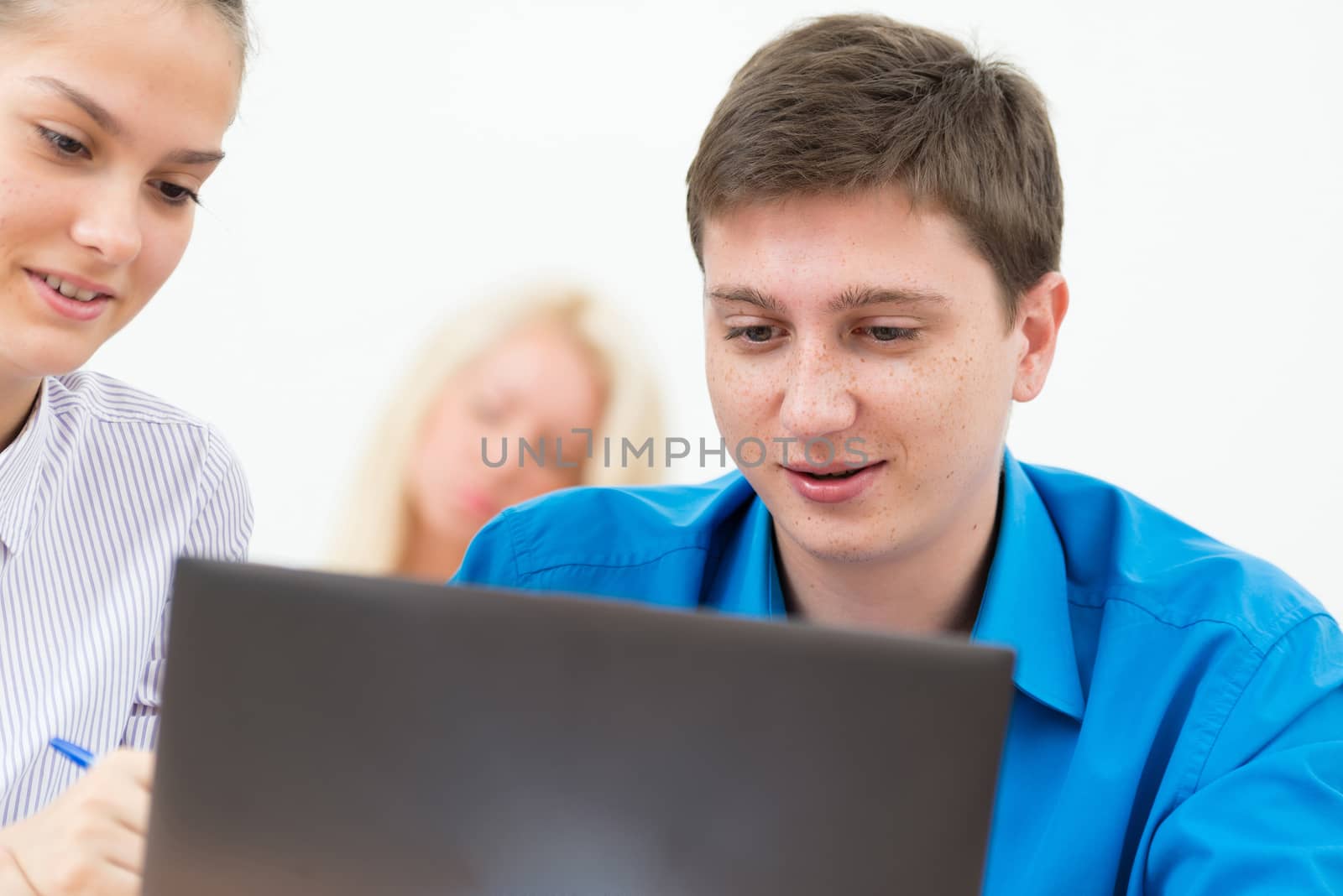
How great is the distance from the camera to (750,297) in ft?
4.42

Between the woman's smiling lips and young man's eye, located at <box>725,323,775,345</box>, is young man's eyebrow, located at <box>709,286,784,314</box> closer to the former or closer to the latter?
young man's eye, located at <box>725,323,775,345</box>

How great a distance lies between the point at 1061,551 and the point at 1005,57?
60cm

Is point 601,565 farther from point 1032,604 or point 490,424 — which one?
point 490,424

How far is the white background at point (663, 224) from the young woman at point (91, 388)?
159 cm

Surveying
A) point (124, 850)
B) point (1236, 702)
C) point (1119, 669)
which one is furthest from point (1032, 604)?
point (124, 850)

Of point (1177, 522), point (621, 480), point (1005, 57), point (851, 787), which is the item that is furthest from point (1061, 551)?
point (621, 480)

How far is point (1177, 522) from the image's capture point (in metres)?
1.51

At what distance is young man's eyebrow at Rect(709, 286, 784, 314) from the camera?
4.37ft

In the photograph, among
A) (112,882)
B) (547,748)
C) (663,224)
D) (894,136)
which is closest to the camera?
(547,748)

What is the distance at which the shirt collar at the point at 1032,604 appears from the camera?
1335mm

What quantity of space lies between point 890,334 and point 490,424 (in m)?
1.80

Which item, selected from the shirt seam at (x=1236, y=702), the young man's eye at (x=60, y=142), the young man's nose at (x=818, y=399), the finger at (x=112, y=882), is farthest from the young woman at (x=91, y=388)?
the shirt seam at (x=1236, y=702)

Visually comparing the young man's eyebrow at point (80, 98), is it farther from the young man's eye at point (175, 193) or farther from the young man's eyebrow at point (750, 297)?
the young man's eyebrow at point (750, 297)

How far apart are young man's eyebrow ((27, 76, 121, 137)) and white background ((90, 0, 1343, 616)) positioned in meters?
1.77
